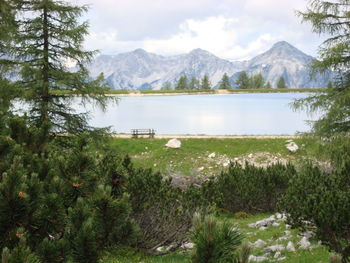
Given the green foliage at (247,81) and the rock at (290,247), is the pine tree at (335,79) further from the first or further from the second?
the green foliage at (247,81)

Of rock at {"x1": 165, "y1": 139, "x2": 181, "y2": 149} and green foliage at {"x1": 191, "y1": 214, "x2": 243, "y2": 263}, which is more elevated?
green foliage at {"x1": 191, "y1": 214, "x2": 243, "y2": 263}

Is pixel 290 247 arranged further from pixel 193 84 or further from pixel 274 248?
pixel 193 84

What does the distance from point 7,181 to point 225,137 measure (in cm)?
2696

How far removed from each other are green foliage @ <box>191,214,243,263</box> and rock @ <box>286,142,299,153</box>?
82.1 feet

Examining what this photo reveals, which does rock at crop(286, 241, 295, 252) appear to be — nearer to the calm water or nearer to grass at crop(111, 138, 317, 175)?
grass at crop(111, 138, 317, 175)

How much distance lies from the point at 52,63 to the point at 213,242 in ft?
57.1

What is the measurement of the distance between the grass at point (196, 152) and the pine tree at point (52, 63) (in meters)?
7.04

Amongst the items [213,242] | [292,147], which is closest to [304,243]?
[213,242]

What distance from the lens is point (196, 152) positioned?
26453 mm

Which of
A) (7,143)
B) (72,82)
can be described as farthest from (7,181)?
(72,82)

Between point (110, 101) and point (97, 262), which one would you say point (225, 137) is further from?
point (97, 262)

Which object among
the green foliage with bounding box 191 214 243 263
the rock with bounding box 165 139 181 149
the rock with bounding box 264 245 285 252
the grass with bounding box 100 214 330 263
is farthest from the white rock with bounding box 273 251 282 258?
the rock with bounding box 165 139 181 149

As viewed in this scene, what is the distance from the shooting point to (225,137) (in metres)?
29.4

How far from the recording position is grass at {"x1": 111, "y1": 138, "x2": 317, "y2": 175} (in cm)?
2478
